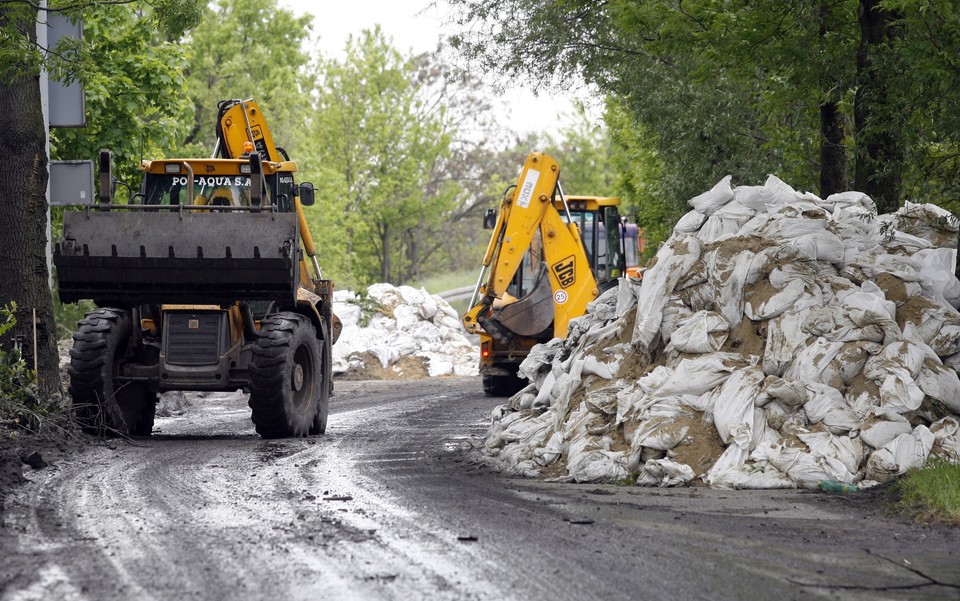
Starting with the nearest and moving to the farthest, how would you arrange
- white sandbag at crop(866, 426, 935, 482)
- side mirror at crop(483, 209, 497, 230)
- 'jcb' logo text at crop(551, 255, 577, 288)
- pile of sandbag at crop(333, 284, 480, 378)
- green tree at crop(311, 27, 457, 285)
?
white sandbag at crop(866, 426, 935, 482)
'jcb' logo text at crop(551, 255, 577, 288)
side mirror at crop(483, 209, 497, 230)
pile of sandbag at crop(333, 284, 480, 378)
green tree at crop(311, 27, 457, 285)

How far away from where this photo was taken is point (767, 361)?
35.0ft

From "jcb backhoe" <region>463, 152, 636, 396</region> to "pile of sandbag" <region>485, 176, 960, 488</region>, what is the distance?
5.65 metres

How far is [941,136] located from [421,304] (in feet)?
70.0

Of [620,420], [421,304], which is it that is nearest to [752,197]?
[620,420]

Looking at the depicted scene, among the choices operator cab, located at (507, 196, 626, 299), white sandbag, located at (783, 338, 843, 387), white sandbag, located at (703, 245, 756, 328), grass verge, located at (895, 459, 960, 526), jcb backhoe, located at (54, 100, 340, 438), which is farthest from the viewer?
operator cab, located at (507, 196, 626, 299)

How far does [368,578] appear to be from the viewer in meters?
6.15

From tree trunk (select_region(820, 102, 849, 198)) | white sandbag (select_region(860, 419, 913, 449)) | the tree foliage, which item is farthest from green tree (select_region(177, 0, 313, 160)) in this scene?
white sandbag (select_region(860, 419, 913, 449))

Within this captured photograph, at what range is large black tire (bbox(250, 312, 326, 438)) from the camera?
Result: 43.4 ft

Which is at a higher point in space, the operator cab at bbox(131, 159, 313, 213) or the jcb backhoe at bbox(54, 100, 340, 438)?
the operator cab at bbox(131, 159, 313, 213)

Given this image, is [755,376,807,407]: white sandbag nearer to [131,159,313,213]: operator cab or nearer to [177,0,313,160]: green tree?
[131,159,313,213]: operator cab

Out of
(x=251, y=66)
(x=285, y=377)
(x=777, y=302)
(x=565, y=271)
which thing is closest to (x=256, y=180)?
(x=285, y=377)

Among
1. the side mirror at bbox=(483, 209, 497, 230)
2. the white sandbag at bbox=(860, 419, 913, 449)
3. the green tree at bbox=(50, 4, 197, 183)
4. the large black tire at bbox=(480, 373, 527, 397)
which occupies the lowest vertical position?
the large black tire at bbox=(480, 373, 527, 397)

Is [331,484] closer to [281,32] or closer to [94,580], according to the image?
[94,580]

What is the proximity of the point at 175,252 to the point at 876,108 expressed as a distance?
7.17 meters
